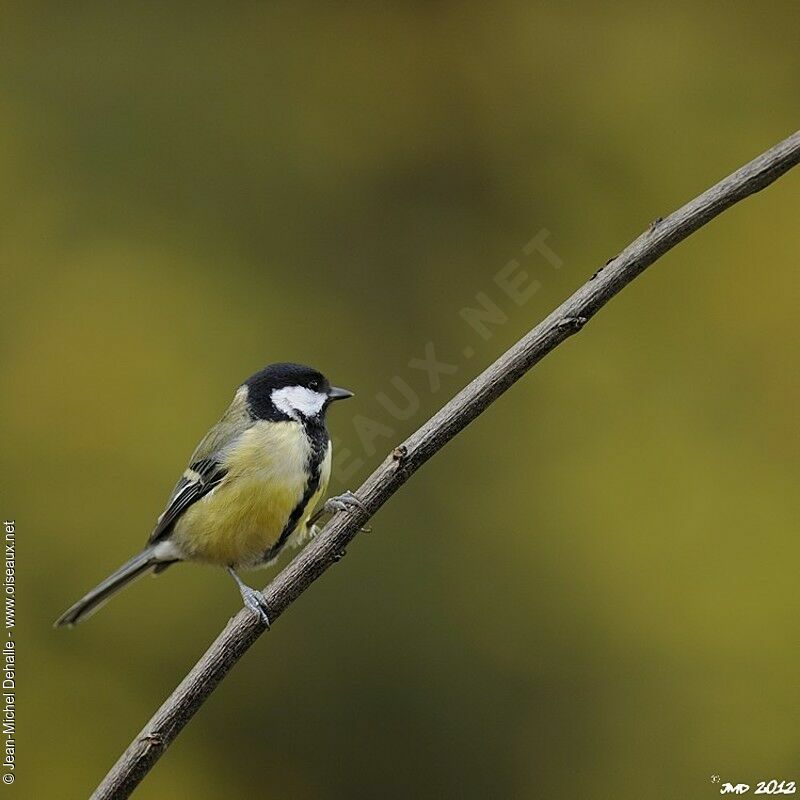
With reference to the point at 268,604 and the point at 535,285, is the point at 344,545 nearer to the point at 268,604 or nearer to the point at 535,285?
the point at 268,604

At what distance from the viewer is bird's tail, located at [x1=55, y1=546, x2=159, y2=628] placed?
4.43 feet

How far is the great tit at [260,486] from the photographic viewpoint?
1478 mm

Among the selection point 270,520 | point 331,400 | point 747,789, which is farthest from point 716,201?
point 747,789

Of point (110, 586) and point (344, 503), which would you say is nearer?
point (344, 503)

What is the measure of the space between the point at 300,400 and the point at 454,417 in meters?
0.61

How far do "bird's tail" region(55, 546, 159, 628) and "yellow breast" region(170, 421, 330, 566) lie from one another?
56 mm

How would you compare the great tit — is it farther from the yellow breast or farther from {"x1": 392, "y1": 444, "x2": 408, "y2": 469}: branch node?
{"x1": 392, "y1": 444, "x2": 408, "y2": 469}: branch node

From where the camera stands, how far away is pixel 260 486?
4.86 feet

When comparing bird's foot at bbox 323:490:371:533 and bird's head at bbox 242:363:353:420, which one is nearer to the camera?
bird's foot at bbox 323:490:371:533

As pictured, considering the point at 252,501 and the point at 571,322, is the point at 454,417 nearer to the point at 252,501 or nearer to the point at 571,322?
the point at 571,322
